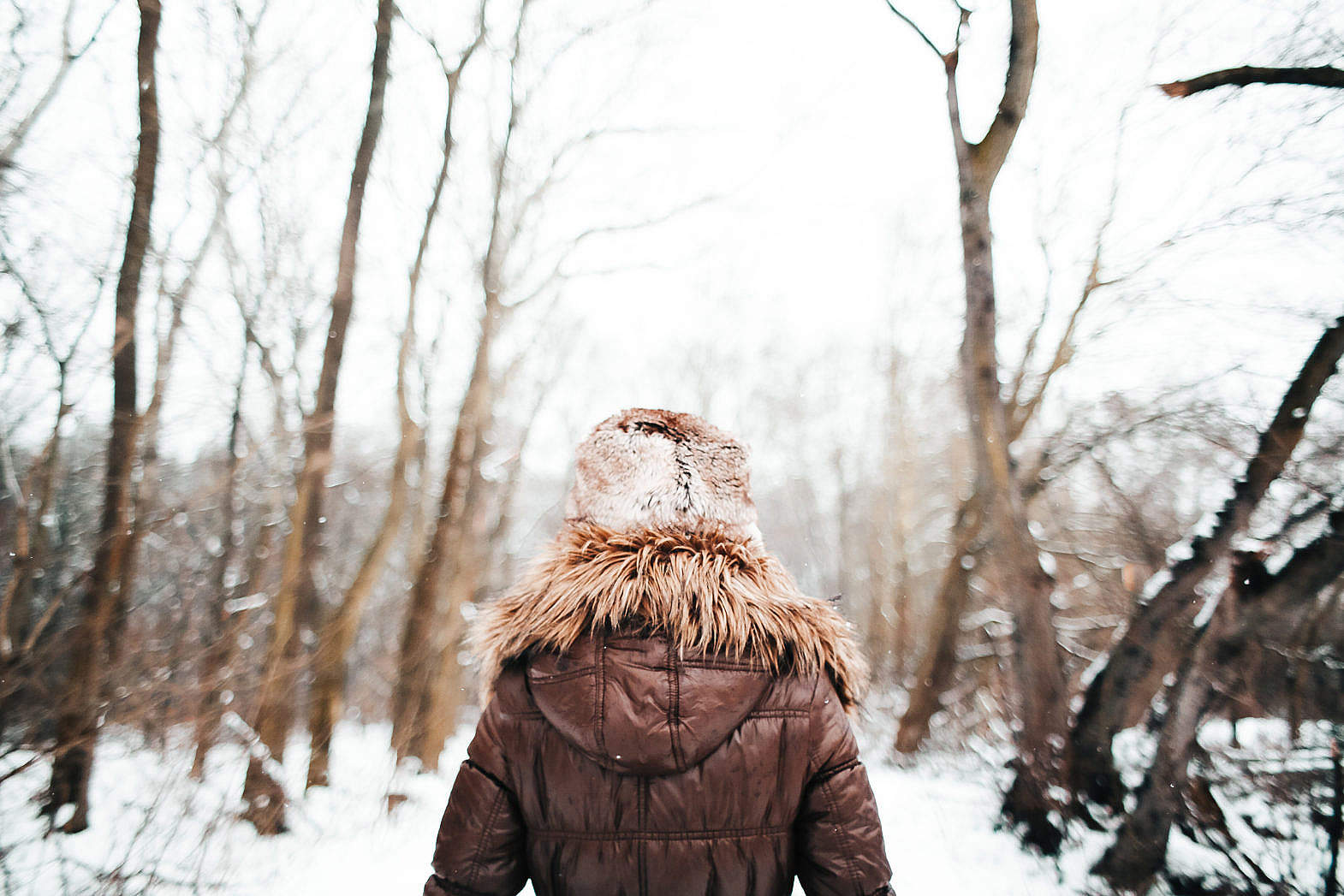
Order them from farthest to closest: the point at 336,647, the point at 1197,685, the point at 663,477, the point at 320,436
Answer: the point at 336,647 → the point at 320,436 → the point at 1197,685 → the point at 663,477

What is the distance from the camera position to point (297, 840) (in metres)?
4.92

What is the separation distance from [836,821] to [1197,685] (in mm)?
3396

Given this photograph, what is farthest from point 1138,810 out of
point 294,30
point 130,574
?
point 294,30

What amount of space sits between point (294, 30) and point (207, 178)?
1700 mm

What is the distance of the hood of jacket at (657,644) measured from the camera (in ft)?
4.73

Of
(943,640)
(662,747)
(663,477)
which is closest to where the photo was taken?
(662,747)

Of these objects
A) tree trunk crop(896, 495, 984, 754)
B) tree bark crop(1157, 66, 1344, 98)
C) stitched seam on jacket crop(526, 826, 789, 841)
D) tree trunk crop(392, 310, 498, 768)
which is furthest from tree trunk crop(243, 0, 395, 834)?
tree trunk crop(896, 495, 984, 754)

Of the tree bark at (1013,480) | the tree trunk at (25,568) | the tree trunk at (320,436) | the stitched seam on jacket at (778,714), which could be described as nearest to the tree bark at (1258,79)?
the tree bark at (1013,480)

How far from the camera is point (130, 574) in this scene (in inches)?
176

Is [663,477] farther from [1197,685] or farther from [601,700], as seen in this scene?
[1197,685]

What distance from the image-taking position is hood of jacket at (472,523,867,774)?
4.73 ft

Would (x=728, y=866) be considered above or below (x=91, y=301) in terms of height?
below

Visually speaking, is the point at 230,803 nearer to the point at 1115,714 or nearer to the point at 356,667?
the point at 1115,714

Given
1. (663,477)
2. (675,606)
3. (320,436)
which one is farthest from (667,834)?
(320,436)
